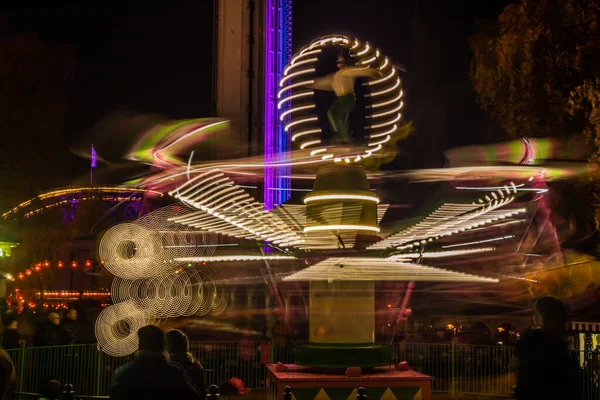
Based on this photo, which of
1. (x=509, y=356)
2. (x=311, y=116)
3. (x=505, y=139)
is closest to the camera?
(x=311, y=116)

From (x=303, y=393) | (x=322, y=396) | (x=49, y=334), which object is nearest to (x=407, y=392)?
(x=322, y=396)

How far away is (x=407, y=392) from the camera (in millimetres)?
13195

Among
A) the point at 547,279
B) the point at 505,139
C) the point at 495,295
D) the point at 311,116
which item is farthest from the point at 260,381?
the point at 495,295

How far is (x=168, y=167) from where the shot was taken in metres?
16.0

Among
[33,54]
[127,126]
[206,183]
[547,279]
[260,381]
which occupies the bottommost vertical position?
[260,381]

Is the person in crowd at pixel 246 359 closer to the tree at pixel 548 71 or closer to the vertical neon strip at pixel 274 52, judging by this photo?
the tree at pixel 548 71

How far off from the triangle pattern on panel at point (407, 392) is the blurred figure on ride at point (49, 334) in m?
8.84

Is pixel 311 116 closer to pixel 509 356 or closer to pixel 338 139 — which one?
pixel 338 139

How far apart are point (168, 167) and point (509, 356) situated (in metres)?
9.93

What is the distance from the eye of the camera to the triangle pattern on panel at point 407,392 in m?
13.1

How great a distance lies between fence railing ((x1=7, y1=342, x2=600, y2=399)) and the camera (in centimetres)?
1672

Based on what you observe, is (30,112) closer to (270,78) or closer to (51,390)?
(270,78)

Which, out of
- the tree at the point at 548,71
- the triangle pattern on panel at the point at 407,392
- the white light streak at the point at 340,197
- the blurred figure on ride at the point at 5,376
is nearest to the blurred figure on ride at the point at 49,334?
the white light streak at the point at 340,197

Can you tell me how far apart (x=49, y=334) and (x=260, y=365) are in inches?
208
